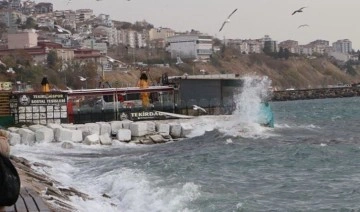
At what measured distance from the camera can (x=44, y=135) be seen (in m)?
29.1

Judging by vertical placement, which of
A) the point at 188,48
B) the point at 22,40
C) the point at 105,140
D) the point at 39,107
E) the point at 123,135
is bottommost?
the point at 105,140

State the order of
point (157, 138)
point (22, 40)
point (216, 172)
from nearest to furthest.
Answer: point (216, 172)
point (157, 138)
point (22, 40)

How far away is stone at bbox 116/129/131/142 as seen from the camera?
1224 inches

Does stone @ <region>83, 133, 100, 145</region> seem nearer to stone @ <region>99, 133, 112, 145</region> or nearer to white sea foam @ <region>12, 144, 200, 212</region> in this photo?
stone @ <region>99, 133, 112, 145</region>

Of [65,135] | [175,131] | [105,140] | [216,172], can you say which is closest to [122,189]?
[216,172]

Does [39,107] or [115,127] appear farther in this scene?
[39,107]

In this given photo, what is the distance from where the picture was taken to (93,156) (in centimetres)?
2473

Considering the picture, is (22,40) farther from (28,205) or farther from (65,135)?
(28,205)

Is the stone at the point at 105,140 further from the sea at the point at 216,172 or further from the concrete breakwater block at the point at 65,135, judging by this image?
the concrete breakwater block at the point at 65,135

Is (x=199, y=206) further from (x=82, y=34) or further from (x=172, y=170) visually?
(x=82, y=34)

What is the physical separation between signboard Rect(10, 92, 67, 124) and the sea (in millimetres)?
5490

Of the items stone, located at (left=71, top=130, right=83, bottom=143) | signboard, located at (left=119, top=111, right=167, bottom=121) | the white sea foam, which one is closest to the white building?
signboard, located at (left=119, top=111, right=167, bottom=121)

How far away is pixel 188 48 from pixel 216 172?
15112cm

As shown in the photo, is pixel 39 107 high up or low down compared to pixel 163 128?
up
